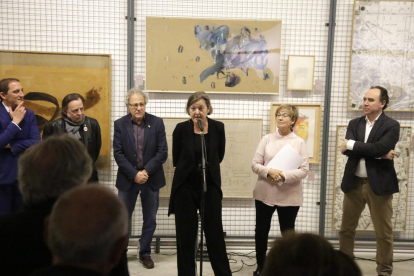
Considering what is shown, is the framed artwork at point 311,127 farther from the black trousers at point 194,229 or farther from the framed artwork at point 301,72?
the black trousers at point 194,229

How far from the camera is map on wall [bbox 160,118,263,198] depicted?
13.3 feet

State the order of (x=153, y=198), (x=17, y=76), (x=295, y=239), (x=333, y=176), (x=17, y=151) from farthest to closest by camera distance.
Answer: (x=333, y=176) → (x=17, y=76) → (x=153, y=198) → (x=17, y=151) → (x=295, y=239)

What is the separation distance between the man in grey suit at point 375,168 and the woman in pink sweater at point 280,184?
1.64 ft

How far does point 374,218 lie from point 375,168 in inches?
19.6

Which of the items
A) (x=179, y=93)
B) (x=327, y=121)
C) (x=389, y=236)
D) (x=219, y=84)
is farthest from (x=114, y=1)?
(x=389, y=236)

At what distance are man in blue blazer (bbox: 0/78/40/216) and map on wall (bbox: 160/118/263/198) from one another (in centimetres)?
146

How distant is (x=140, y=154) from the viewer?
3.57 metres

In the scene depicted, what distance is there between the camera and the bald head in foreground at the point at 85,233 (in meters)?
0.92

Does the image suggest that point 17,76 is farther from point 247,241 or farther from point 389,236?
point 389,236

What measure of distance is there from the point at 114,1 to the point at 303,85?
235cm

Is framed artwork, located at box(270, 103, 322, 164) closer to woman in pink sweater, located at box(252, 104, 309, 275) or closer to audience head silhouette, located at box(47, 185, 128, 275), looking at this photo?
woman in pink sweater, located at box(252, 104, 309, 275)

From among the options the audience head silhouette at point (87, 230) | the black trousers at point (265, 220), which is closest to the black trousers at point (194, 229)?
the black trousers at point (265, 220)

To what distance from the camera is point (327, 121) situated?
13.4ft

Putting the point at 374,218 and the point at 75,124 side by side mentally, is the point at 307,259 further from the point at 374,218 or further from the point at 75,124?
the point at 75,124
